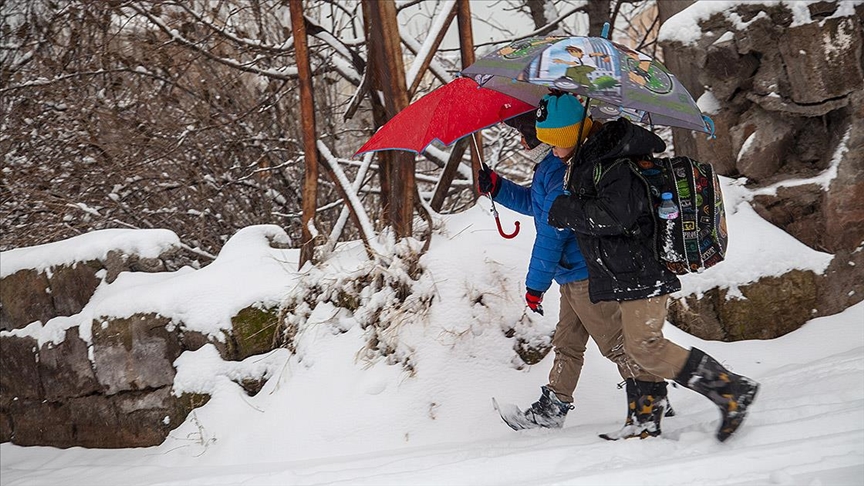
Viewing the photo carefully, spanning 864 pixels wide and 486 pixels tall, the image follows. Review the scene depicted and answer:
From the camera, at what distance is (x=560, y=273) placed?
118 inches

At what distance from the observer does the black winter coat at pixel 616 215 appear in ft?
8.38

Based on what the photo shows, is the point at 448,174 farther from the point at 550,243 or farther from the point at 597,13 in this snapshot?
the point at 597,13

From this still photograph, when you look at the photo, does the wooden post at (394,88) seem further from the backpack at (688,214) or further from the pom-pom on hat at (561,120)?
the backpack at (688,214)

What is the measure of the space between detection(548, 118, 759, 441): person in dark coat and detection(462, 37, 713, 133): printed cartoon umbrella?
17 cm

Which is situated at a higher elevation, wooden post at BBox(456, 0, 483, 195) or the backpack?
wooden post at BBox(456, 0, 483, 195)

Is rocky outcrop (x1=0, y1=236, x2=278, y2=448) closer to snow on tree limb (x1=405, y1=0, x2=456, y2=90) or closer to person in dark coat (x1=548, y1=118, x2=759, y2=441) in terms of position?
snow on tree limb (x1=405, y1=0, x2=456, y2=90)

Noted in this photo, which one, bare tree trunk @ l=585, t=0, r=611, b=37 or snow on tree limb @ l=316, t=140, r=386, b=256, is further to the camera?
bare tree trunk @ l=585, t=0, r=611, b=37

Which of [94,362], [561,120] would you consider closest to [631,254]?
[561,120]

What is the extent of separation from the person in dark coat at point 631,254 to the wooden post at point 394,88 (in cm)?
182

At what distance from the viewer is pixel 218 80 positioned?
7180 mm

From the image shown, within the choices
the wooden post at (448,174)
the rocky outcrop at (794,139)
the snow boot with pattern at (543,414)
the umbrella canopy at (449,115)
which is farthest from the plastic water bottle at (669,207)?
the wooden post at (448,174)

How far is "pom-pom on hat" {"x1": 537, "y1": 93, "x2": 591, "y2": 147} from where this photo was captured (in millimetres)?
2674

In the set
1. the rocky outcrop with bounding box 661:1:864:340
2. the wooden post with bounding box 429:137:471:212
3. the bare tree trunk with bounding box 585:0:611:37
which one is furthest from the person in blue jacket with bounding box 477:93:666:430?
the bare tree trunk with bounding box 585:0:611:37

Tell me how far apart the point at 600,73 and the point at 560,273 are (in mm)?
919
